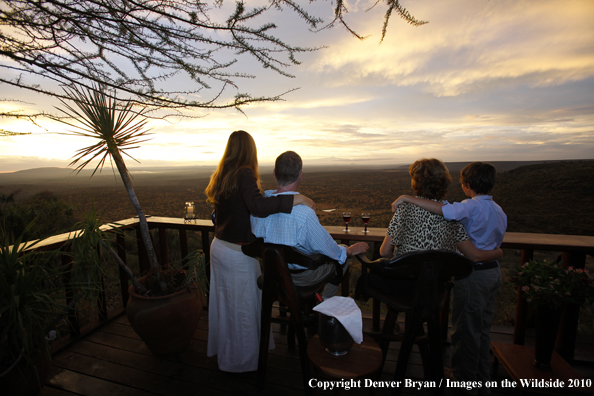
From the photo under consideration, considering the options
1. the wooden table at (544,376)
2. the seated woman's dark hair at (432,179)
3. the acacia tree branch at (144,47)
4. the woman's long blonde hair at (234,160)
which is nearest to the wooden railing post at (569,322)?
the wooden table at (544,376)

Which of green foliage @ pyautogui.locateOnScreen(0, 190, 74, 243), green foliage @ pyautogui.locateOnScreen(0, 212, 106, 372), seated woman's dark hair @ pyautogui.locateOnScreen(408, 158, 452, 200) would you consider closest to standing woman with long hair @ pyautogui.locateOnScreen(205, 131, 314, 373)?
green foliage @ pyautogui.locateOnScreen(0, 212, 106, 372)

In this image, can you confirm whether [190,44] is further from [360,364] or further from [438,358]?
[438,358]

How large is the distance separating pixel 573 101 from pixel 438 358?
18.4 ft

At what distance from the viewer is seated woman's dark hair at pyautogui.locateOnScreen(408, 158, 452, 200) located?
4.85 ft

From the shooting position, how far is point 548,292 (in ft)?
4.77

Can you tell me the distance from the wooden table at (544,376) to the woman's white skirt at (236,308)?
1662 millimetres

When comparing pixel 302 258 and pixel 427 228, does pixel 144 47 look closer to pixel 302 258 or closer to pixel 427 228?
pixel 302 258

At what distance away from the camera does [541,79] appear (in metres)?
3.86

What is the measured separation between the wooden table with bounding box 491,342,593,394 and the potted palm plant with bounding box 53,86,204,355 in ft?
7.29

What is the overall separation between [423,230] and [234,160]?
125 cm

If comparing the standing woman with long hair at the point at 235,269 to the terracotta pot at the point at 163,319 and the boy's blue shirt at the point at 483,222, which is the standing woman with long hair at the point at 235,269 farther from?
the boy's blue shirt at the point at 483,222

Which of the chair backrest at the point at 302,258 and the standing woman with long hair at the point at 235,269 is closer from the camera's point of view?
the chair backrest at the point at 302,258

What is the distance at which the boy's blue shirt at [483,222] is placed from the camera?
1456 millimetres

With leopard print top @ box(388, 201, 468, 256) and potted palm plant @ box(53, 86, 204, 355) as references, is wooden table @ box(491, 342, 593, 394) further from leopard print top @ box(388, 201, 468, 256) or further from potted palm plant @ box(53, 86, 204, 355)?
potted palm plant @ box(53, 86, 204, 355)
